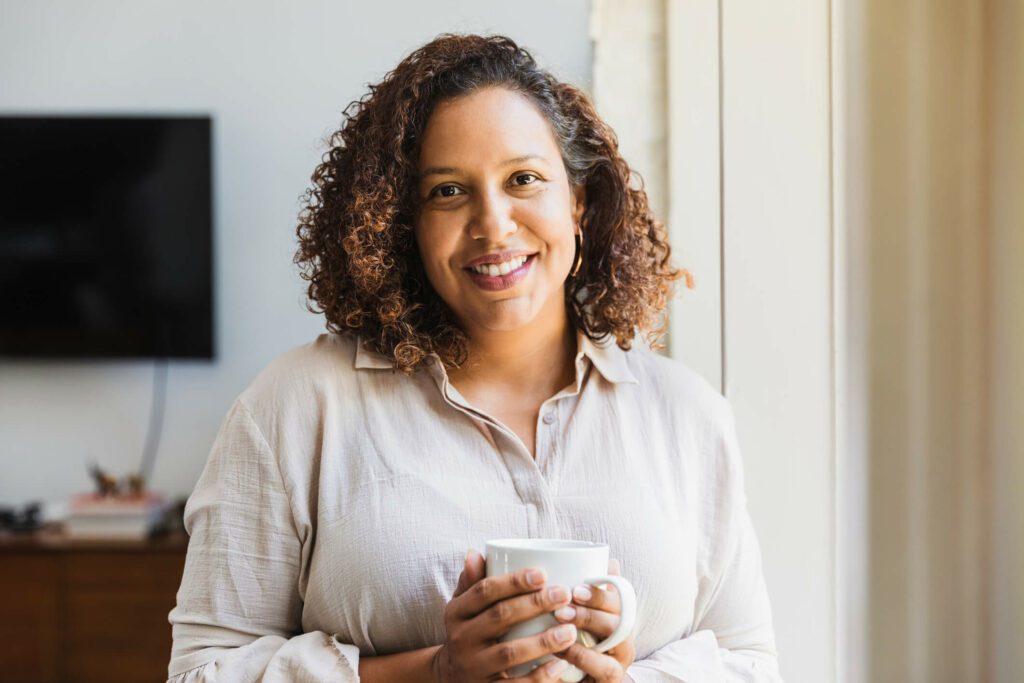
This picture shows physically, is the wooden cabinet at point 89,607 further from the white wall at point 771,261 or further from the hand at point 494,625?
the hand at point 494,625

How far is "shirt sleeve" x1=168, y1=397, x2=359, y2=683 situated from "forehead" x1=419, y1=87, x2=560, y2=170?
393 mm

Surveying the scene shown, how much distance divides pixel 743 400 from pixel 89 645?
2233mm

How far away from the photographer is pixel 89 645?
Answer: 9.40ft

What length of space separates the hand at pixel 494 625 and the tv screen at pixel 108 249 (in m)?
2.46

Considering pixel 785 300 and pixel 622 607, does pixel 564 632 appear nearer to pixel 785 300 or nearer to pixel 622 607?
pixel 622 607

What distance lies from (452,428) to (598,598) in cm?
36

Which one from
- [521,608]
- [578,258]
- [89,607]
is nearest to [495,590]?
[521,608]

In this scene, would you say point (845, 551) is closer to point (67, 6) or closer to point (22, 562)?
point (22, 562)

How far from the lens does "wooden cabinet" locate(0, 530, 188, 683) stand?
2844mm

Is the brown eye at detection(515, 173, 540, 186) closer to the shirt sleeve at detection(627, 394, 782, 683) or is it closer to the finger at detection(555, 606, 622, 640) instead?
the shirt sleeve at detection(627, 394, 782, 683)

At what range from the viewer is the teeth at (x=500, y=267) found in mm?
1149

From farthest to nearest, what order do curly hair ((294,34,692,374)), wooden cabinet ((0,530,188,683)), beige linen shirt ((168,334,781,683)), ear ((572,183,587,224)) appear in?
wooden cabinet ((0,530,188,683)), ear ((572,183,587,224)), curly hair ((294,34,692,374)), beige linen shirt ((168,334,781,683))

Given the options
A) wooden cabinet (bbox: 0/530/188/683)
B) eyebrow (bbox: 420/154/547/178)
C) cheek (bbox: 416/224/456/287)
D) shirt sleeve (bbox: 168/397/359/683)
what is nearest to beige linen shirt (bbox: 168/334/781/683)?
shirt sleeve (bbox: 168/397/359/683)

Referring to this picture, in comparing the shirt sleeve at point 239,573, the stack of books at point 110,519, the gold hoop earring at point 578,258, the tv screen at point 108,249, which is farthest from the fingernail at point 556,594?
the tv screen at point 108,249
